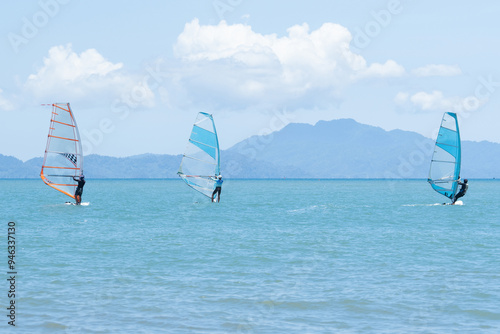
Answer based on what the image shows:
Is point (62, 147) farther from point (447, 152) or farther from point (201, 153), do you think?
point (447, 152)

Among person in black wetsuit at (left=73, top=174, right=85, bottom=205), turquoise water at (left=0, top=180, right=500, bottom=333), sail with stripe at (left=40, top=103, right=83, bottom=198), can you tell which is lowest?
turquoise water at (left=0, top=180, right=500, bottom=333)

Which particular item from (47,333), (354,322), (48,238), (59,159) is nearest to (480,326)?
(354,322)

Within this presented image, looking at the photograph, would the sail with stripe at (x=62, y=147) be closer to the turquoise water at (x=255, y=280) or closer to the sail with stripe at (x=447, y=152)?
the turquoise water at (x=255, y=280)

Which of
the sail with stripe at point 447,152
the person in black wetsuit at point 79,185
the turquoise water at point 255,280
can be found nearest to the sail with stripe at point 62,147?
the person in black wetsuit at point 79,185

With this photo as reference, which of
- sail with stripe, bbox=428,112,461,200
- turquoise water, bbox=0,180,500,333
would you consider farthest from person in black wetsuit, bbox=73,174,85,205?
sail with stripe, bbox=428,112,461,200

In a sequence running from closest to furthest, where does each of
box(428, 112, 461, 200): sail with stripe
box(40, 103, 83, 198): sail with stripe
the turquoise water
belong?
the turquoise water
box(40, 103, 83, 198): sail with stripe
box(428, 112, 461, 200): sail with stripe

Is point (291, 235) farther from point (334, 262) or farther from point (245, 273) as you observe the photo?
point (245, 273)

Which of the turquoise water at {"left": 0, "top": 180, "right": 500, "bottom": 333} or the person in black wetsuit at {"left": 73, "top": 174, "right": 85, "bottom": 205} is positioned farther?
the person in black wetsuit at {"left": 73, "top": 174, "right": 85, "bottom": 205}

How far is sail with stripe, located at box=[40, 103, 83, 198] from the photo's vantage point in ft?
155

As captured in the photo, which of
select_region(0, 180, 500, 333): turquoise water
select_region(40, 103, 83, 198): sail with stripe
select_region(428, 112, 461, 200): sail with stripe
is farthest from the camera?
select_region(428, 112, 461, 200): sail with stripe

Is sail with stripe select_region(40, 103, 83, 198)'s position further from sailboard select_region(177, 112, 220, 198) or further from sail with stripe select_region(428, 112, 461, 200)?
sail with stripe select_region(428, 112, 461, 200)

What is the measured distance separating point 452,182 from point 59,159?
32.2 meters

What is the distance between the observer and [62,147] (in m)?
47.5

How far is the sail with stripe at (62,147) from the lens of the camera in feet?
155
